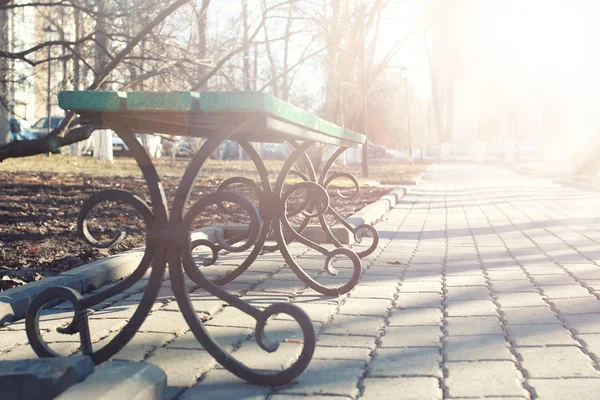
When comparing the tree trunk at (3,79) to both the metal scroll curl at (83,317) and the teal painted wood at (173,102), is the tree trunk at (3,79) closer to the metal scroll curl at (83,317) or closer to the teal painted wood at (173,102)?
the teal painted wood at (173,102)

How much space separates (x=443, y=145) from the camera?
191 feet

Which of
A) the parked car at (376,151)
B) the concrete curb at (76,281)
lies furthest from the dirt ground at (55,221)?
the parked car at (376,151)

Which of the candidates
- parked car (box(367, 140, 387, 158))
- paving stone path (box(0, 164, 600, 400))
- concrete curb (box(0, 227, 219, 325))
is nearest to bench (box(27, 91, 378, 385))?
paving stone path (box(0, 164, 600, 400))

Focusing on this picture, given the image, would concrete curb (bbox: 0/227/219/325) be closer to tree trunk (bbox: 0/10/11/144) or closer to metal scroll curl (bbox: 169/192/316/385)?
metal scroll curl (bbox: 169/192/316/385)

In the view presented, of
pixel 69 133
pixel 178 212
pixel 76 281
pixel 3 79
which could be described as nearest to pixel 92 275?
pixel 76 281

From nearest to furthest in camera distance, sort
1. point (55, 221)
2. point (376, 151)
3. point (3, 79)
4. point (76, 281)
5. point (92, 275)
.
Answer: point (76, 281), point (92, 275), point (55, 221), point (3, 79), point (376, 151)

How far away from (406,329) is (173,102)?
1.66 meters

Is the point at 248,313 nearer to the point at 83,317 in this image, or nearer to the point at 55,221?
the point at 83,317

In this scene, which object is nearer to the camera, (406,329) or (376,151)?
(406,329)

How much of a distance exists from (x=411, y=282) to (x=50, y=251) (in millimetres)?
2813

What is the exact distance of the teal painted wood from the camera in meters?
2.70

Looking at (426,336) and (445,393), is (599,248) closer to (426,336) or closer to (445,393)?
(426,336)

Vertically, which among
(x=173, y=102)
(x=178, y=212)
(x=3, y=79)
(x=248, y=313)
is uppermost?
(x=3, y=79)

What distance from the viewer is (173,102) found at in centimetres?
274
